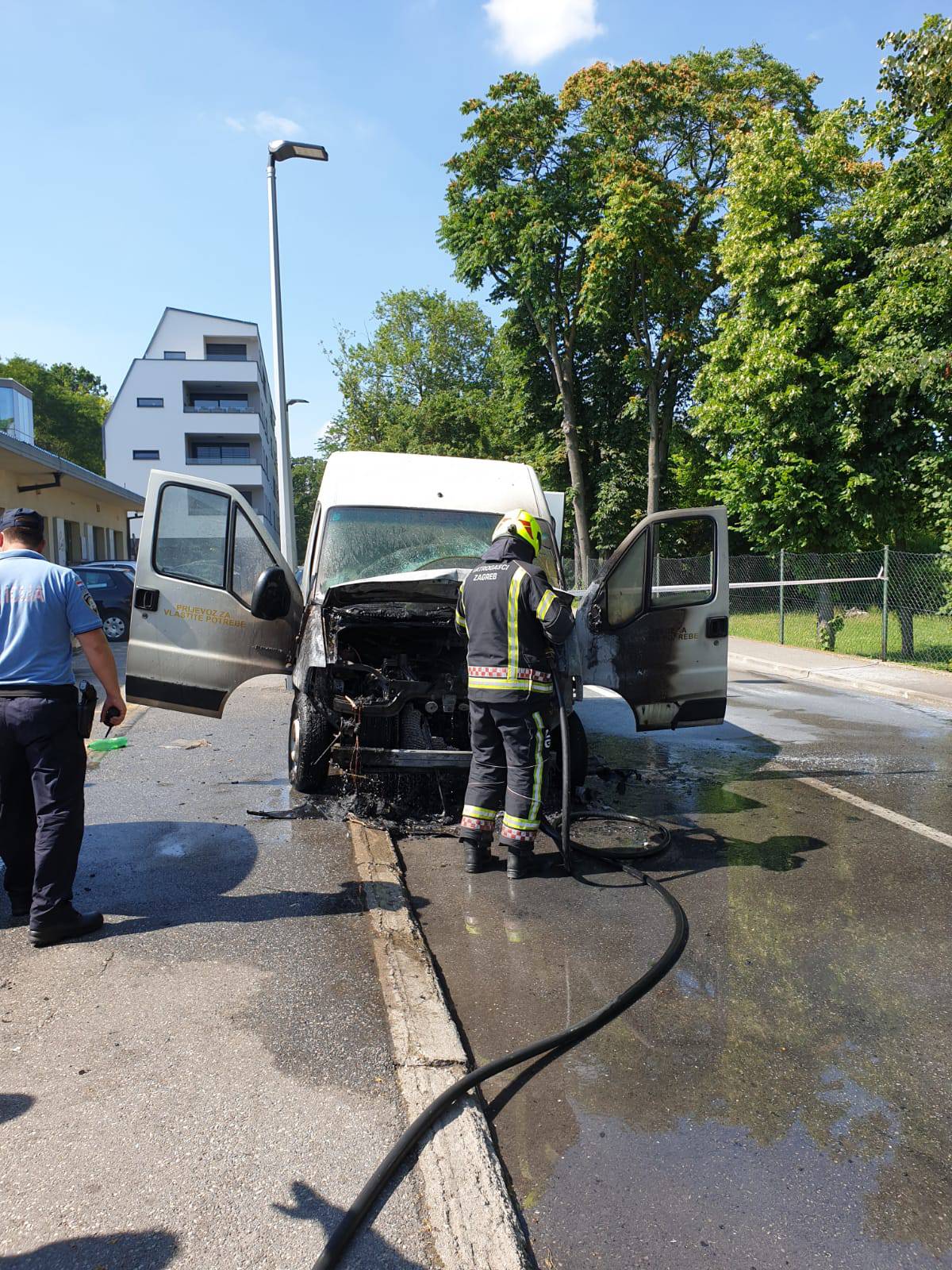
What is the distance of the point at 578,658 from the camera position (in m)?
6.41

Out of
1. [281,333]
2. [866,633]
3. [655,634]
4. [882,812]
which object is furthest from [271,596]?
[866,633]

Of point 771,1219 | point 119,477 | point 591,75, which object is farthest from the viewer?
point 119,477

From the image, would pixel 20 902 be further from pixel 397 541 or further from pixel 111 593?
pixel 111 593

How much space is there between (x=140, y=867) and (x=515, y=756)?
2.08 meters

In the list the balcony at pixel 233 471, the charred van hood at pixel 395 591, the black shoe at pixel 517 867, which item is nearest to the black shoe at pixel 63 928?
the black shoe at pixel 517 867

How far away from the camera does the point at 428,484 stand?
780 centimetres

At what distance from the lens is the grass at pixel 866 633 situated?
54.3 ft

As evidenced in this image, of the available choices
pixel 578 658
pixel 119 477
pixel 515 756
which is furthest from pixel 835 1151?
pixel 119 477

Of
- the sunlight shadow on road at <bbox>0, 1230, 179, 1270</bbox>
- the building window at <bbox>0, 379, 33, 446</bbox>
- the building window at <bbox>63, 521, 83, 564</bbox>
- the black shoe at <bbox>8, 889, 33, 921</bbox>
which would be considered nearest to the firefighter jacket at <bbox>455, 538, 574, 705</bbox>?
the black shoe at <bbox>8, 889, 33, 921</bbox>

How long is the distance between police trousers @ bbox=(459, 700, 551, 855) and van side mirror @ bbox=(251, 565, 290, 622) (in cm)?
169

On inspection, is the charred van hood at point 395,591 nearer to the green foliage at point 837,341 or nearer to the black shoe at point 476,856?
the black shoe at point 476,856

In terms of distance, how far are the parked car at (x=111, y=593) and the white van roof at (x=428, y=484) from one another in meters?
12.5

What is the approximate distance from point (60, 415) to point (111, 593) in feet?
202

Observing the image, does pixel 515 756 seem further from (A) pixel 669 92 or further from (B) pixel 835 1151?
(A) pixel 669 92
